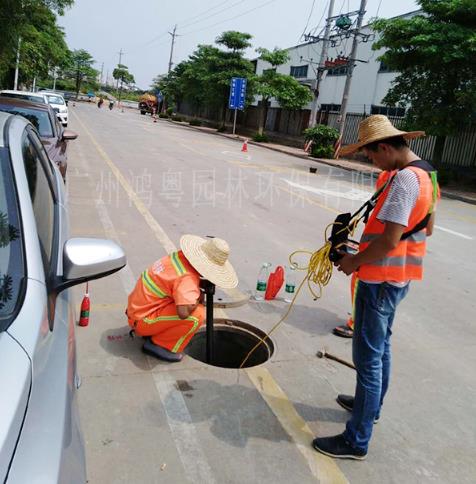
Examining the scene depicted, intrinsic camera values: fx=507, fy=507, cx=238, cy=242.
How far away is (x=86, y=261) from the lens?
1.98 m

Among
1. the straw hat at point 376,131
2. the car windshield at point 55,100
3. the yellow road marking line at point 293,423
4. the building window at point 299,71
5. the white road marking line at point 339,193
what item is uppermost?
the building window at point 299,71

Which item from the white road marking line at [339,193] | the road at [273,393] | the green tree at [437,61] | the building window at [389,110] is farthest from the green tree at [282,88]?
the road at [273,393]

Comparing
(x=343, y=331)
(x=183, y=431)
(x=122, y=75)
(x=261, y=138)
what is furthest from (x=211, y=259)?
(x=122, y=75)

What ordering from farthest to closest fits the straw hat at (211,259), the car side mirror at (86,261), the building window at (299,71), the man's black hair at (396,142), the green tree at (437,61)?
the building window at (299,71) → the green tree at (437,61) → the straw hat at (211,259) → the man's black hair at (396,142) → the car side mirror at (86,261)

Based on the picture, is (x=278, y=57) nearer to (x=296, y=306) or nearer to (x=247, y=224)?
(x=247, y=224)

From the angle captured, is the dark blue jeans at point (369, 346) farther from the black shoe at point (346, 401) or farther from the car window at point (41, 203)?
the car window at point (41, 203)

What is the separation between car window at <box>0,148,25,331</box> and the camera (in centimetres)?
161

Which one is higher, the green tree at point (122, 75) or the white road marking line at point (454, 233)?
the green tree at point (122, 75)

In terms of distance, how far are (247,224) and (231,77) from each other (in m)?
33.6

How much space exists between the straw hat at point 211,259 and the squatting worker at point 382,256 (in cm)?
94

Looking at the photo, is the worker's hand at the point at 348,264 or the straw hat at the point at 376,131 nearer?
the straw hat at the point at 376,131

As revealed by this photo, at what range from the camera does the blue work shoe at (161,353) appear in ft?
11.8

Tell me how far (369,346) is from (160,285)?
5.01 feet

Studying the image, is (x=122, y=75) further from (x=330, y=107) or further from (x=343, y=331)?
(x=343, y=331)
